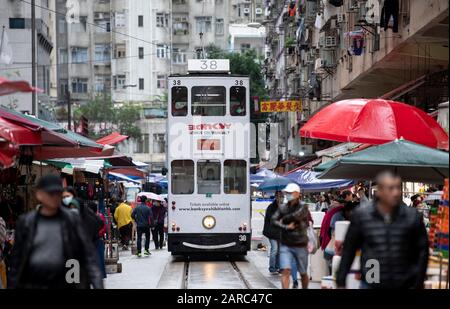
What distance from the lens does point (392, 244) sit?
1075cm

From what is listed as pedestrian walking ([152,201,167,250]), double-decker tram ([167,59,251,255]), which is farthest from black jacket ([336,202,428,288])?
pedestrian walking ([152,201,167,250])

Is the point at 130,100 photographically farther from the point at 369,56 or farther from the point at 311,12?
Answer: the point at 369,56

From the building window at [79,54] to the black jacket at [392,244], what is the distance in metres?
86.6

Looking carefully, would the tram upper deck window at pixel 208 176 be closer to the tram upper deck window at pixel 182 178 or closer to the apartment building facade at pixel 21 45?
the tram upper deck window at pixel 182 178

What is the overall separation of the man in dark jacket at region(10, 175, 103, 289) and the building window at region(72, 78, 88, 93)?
283 feet

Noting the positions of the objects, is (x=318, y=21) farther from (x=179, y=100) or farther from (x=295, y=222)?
(x=295, y=222)

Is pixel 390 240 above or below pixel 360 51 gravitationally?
below

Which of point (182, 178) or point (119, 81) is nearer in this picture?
point (182, 178)

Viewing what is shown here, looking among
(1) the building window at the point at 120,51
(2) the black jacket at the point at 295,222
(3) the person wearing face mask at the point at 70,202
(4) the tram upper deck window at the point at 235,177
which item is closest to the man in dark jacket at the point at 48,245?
(3) the person wearing face mask at the point at 70,202

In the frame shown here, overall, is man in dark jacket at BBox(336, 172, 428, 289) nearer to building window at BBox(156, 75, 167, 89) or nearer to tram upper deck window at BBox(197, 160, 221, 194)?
tram upper deck window at BBox(197, 160, 221, 194)

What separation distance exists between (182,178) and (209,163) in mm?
767

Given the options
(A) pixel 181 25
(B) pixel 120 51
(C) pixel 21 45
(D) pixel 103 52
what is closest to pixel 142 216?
(C) pixel 21 45

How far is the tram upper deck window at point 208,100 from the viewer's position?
27328mm
